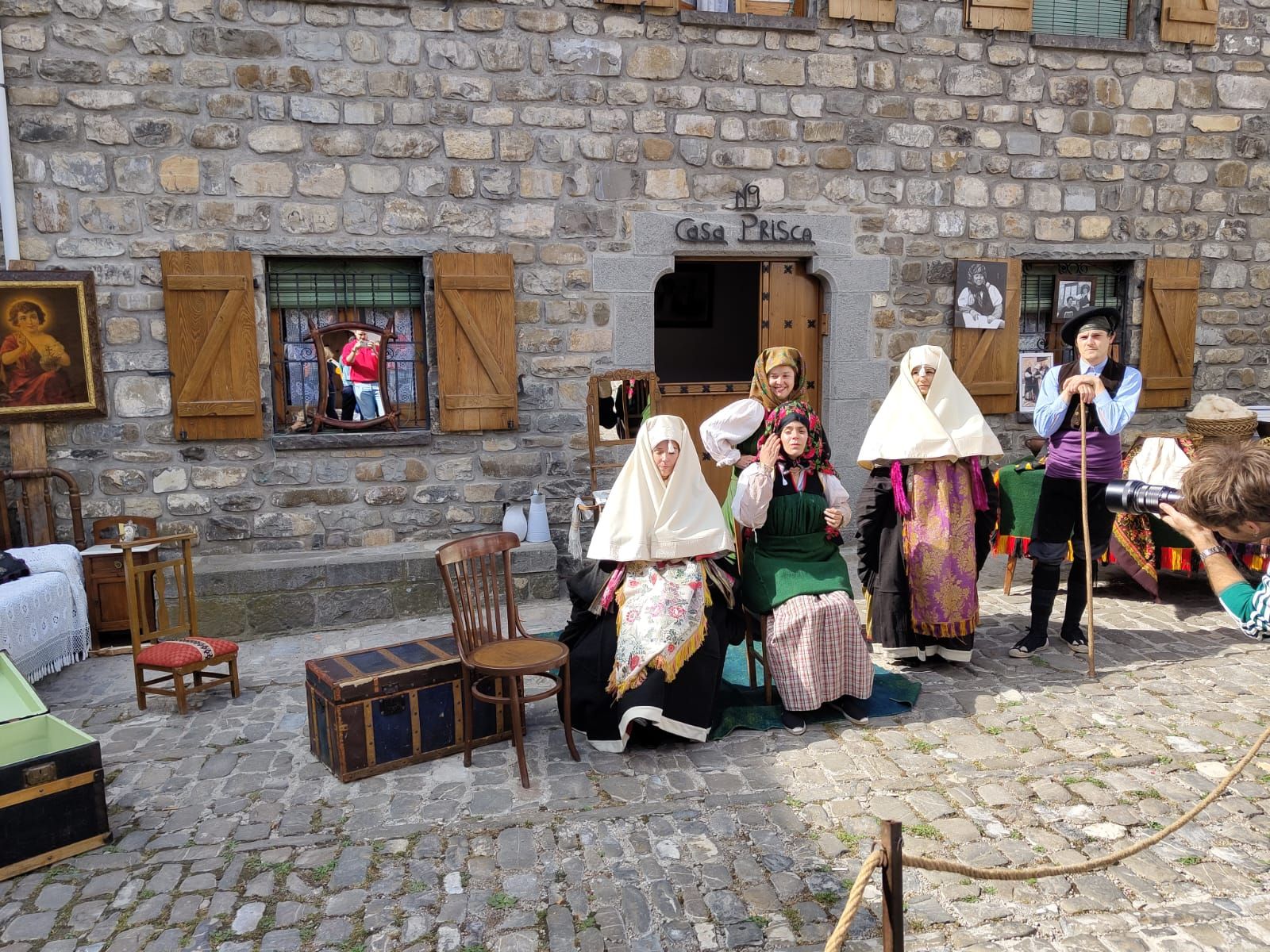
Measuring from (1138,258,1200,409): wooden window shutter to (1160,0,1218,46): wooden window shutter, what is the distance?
68.4 inches

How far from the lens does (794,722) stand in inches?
176

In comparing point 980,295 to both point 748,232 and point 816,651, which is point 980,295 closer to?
point 748,232

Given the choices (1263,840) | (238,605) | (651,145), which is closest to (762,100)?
(651,145)

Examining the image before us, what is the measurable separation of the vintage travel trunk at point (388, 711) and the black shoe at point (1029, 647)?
2.91 metres

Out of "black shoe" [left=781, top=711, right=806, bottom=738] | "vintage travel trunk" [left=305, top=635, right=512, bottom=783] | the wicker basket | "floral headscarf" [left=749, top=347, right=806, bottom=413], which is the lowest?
"black shoe" [left=781, top=711, right=806, bottom=738]

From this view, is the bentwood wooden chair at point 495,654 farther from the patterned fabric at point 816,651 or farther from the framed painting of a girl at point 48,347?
the framed painting of a girl at point 48,347

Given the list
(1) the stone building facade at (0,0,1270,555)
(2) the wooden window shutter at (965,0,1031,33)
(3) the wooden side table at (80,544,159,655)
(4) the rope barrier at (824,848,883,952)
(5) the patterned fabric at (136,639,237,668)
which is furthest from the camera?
(2) the wooden window shutter at (965,0,1031,33)

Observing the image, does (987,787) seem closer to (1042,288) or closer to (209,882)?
(209,882)

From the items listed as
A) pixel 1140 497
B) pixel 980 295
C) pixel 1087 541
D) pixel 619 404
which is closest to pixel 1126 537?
pixel 1087 541

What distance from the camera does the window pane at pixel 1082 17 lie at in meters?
7.75

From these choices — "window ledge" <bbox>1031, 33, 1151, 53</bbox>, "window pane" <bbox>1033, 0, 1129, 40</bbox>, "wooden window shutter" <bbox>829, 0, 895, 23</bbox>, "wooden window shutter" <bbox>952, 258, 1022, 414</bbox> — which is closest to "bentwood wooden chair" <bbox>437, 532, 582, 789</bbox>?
"wooden window shutter" <bbox>952, 258, 1022, 414</bbox>

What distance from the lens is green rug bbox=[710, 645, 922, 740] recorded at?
4.51m

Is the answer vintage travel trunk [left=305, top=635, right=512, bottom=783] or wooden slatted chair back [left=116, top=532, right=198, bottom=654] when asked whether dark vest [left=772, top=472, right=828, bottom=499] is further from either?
wooden slatted chair back [left=116, top=532, right=198, bottom=654]

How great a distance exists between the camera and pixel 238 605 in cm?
609
